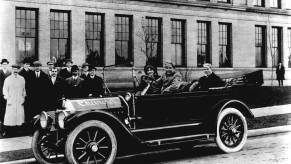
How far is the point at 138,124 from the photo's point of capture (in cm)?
704

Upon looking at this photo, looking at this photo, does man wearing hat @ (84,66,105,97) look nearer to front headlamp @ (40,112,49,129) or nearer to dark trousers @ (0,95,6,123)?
front headlamp @ (40,112,49,129)

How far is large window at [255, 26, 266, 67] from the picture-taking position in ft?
98.5

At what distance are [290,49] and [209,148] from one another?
25.6 meters

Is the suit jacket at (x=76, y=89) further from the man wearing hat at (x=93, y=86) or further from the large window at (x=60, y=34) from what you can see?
the large window at (x=60, y=34)

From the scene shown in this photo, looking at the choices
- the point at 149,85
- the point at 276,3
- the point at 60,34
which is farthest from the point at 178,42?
the point at 149,85

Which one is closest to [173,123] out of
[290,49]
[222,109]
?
[222,109]

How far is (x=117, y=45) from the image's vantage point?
23.1 meters

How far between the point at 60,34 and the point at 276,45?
17882mm

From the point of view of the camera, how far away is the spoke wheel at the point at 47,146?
656 cm

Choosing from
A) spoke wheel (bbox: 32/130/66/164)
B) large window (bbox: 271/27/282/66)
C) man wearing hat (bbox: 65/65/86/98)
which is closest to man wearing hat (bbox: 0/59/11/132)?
man wearing hat (bbox: 65/65/86/98)

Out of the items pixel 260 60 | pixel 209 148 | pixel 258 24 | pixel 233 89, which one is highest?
pixel 258 24

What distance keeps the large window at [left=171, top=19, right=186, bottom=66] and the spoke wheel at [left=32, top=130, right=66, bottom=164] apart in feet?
61.3

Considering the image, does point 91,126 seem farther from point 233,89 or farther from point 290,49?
point 290,49

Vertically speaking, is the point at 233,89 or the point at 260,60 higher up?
the point at 260,60
